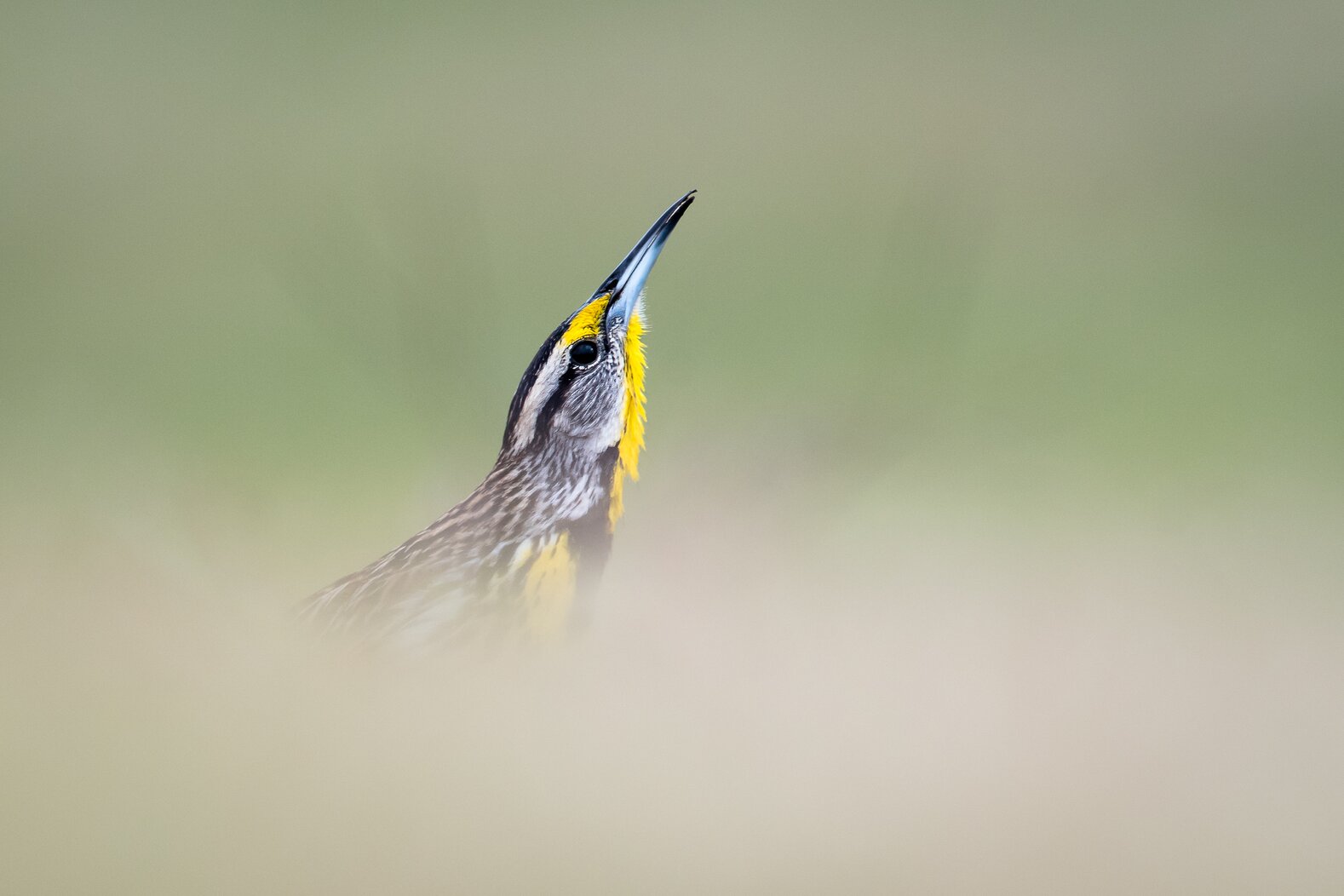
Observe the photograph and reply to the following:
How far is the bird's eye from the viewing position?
3.25ft

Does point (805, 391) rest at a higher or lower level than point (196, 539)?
higher

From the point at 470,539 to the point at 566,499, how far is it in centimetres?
9

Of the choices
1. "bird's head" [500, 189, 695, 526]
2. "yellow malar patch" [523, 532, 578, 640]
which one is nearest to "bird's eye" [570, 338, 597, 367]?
"bird's head" [500, 189, 695, 526]

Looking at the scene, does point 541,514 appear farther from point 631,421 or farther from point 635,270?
point 635,270

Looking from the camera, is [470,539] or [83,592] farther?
[470,539]

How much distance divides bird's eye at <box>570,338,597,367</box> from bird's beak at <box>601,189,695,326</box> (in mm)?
29

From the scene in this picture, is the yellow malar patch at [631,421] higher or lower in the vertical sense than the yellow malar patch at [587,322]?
lower

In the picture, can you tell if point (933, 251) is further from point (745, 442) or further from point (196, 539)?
point (196, 539)

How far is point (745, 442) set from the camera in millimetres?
1244

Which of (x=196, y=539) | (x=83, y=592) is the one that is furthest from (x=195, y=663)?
(x=196, y=539)

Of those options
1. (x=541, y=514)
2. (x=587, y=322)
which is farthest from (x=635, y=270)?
(x=541, y=514)

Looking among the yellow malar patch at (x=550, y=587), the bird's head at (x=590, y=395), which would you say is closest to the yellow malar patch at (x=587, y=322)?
the bird's head at (x=590, y=395)

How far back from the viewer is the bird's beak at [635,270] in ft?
3.36

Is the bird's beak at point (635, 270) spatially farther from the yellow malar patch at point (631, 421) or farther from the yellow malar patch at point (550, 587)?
the yellow malar patch at point (550, 587)
